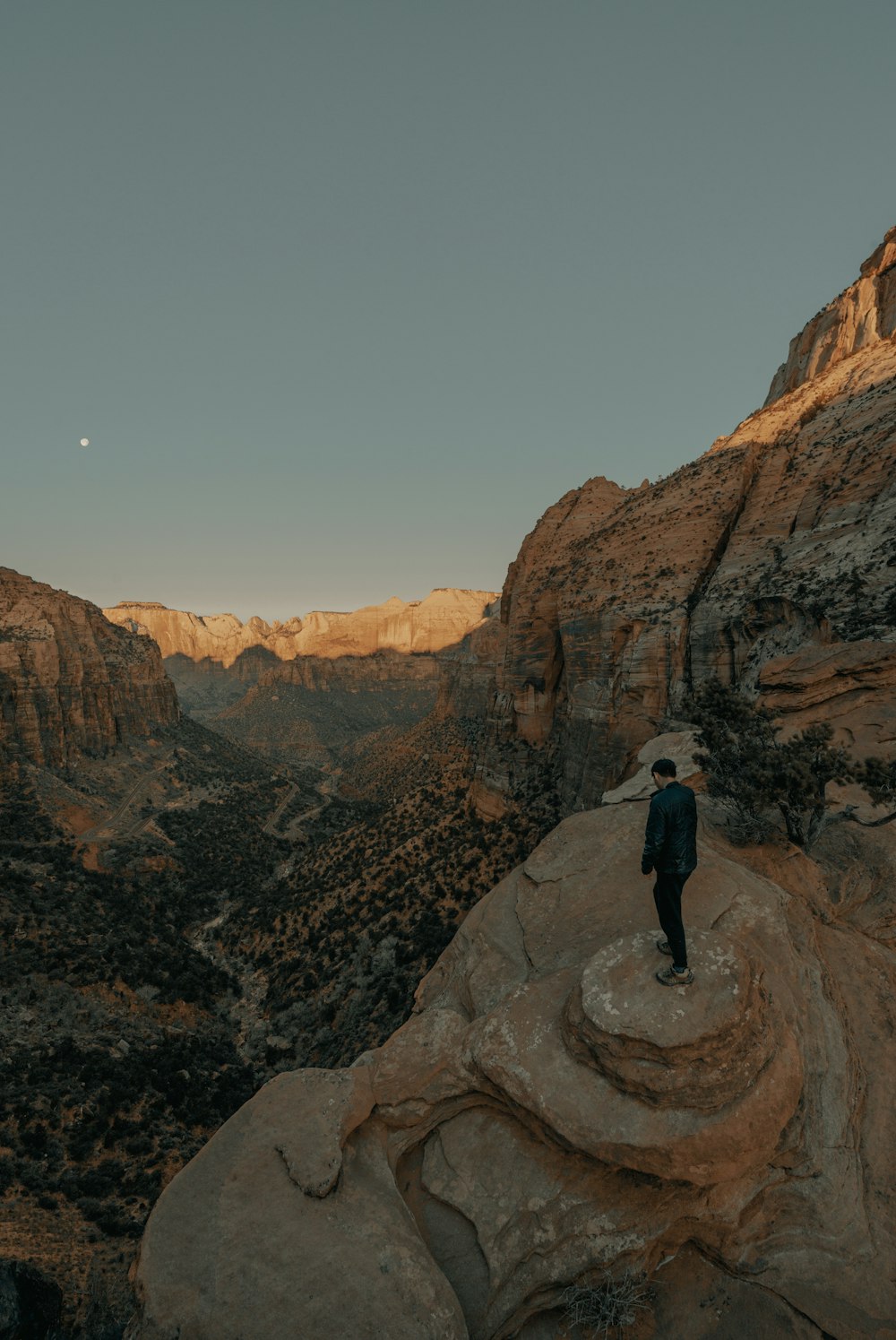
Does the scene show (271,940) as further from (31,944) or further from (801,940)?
(801,940)

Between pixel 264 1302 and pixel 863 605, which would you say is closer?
pixel 264 1302

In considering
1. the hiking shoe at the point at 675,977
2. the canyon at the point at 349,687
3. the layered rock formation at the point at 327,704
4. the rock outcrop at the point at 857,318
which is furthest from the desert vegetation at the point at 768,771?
the layered rock formation at the point at 327,704

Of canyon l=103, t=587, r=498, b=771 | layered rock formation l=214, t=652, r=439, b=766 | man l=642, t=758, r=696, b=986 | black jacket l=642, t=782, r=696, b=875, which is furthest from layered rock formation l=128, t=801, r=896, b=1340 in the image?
layered rock formation l=214, t=652, r=439, b=766

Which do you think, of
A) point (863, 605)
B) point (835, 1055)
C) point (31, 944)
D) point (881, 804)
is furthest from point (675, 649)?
point (31, 944)

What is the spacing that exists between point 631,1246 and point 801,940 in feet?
18.4

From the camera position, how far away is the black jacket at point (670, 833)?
8.09 m

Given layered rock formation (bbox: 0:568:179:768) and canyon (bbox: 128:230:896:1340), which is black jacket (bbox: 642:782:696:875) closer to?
canyon (bbox: 128:230:896:1340)

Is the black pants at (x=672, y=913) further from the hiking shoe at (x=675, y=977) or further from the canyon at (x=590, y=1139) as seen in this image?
the canyon at (x=590, y=1139)

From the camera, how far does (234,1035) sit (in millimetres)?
30406

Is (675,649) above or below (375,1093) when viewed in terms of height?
above

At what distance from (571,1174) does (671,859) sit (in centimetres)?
472

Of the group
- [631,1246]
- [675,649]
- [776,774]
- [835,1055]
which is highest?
[675,649]

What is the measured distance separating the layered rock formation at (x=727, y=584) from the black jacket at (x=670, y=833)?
1045cm

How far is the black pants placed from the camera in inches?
299
